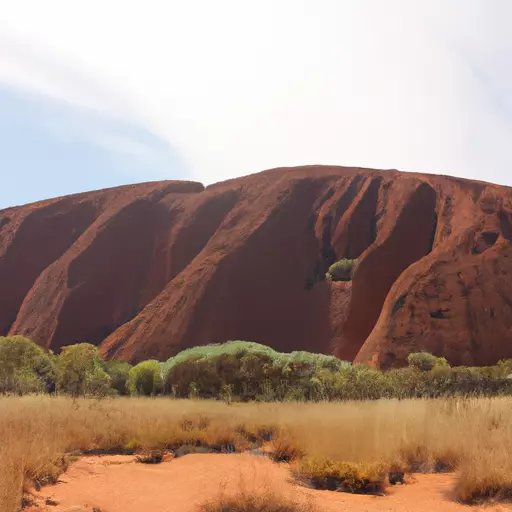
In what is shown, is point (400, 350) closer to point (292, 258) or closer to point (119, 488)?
point (292, 258)

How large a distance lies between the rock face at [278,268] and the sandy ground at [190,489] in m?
23.9

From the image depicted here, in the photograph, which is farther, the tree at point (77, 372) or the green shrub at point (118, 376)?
the green shrub at point (118, 376)

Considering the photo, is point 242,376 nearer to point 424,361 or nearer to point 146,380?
point 146,380

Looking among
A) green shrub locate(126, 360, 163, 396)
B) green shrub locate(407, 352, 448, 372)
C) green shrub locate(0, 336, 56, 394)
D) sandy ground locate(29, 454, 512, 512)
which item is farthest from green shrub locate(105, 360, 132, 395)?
sandy ground locate(29, 454, 512, 512)

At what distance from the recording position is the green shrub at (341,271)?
143 ft

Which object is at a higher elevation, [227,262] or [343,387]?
[227,262]

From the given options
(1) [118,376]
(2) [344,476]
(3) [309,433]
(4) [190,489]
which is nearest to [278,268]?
(1) [118,376]

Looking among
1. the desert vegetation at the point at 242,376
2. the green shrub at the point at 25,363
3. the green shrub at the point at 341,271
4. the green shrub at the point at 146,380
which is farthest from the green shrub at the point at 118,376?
the green shrub at the point at 341,271

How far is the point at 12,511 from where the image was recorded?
16.8 ft

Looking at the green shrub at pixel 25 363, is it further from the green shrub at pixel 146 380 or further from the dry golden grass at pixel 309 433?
the dry golden grass at pixel 309 433

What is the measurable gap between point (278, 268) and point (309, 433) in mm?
36147

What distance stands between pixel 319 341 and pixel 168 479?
32.5m

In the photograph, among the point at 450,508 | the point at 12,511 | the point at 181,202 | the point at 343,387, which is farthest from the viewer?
the point at 181,202

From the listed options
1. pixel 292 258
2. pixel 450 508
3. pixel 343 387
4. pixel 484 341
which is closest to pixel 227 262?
pixel 292 258
